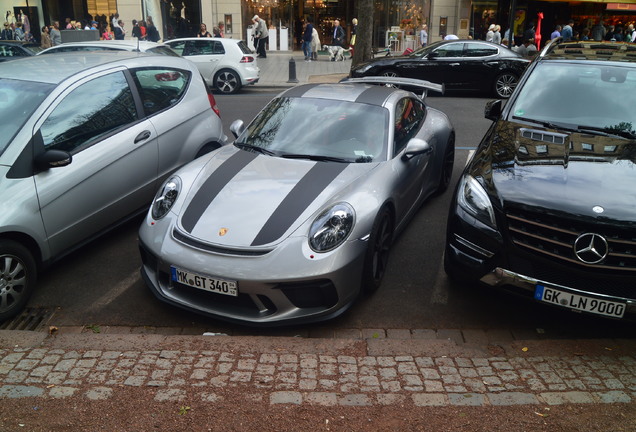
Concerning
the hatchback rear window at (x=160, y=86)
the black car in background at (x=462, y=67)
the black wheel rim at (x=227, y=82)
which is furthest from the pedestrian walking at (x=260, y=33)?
the hatchback rear window at (x=160, y=86)

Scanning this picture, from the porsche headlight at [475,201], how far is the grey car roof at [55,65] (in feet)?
11.9

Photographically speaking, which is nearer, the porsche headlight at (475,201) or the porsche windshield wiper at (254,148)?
the porsche headlight at (475,201)

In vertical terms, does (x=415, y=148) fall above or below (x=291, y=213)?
above

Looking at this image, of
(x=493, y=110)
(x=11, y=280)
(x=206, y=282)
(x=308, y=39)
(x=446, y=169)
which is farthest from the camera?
(x=308, y=39)

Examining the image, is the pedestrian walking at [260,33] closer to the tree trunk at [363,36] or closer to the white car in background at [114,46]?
the tree trunk at [363,36]

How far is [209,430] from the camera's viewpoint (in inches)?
124

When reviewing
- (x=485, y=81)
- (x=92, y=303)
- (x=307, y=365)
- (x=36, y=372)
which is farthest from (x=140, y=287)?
(x=485, y=81)

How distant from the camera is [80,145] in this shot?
17.4 ft

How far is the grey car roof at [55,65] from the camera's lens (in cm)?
544

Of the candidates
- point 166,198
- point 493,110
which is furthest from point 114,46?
point 493,110

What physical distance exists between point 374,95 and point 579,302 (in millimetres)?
2995

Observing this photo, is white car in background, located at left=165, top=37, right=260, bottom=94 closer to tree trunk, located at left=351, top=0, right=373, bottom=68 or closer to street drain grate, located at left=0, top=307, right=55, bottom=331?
tree trunk, located at left=351, top=0, right=373, bottom=68

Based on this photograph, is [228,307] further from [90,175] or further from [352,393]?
[90,175]

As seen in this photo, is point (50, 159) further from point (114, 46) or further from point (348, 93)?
point (114, 46)
